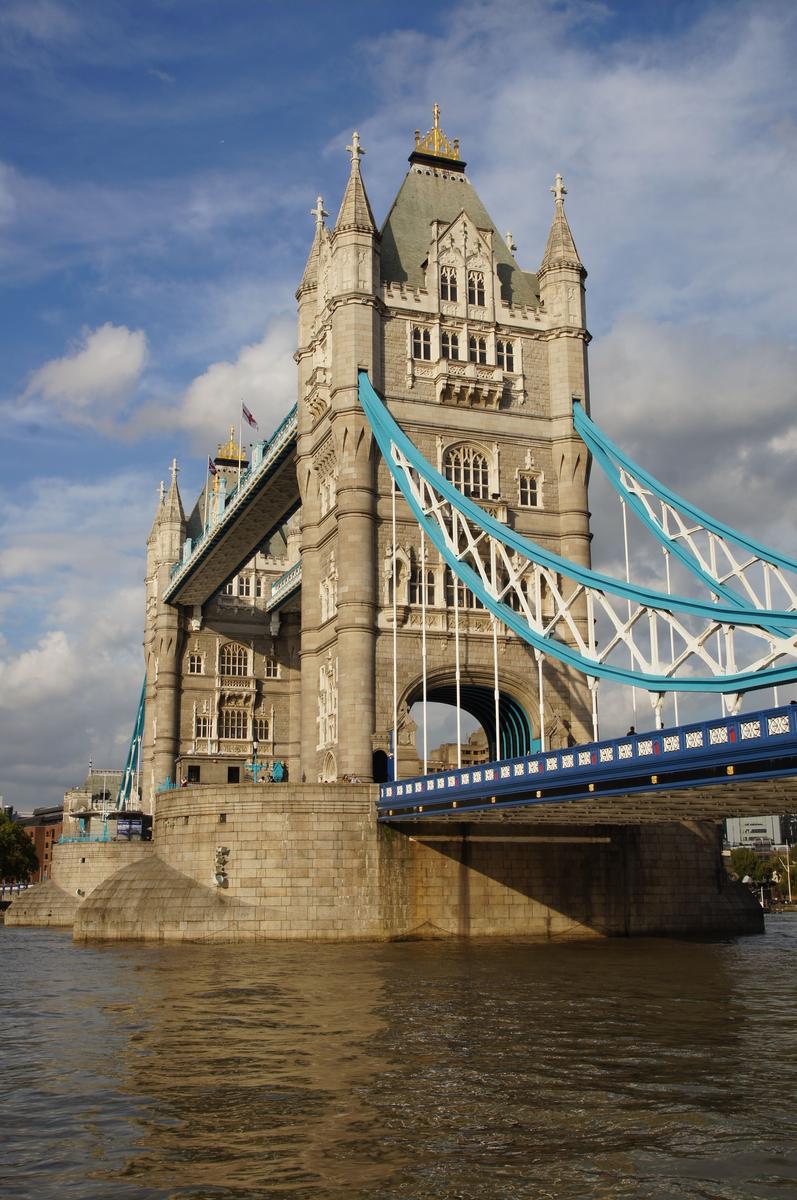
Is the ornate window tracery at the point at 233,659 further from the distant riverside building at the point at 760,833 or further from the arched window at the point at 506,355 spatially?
the distant riverside building at the point at 760,833

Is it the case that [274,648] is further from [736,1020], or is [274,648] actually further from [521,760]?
[736,1020]

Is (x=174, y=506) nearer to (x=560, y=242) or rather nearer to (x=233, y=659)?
(x=233, y=659)

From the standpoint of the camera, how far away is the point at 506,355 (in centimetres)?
5003

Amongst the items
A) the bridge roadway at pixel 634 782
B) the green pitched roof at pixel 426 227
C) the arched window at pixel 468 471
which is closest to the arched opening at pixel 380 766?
the bridge roadway at pixel 634 782

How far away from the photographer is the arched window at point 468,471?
1892 inches

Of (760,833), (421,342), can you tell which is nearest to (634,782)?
(421,342)

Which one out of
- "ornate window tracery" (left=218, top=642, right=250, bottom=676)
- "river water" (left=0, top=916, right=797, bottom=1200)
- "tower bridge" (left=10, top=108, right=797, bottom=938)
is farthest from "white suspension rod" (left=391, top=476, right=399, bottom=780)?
"ornate window tracery" (left=218, top=642, right=250, bottom=676)

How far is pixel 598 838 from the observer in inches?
1642

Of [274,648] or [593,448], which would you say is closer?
[593,448]

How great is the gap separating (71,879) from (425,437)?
116ft

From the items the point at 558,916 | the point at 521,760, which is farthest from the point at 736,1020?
the point at 558,916

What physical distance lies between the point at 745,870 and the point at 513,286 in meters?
73.7

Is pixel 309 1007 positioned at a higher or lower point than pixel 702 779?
lower

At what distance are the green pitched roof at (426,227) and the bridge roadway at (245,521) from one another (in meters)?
8.54
